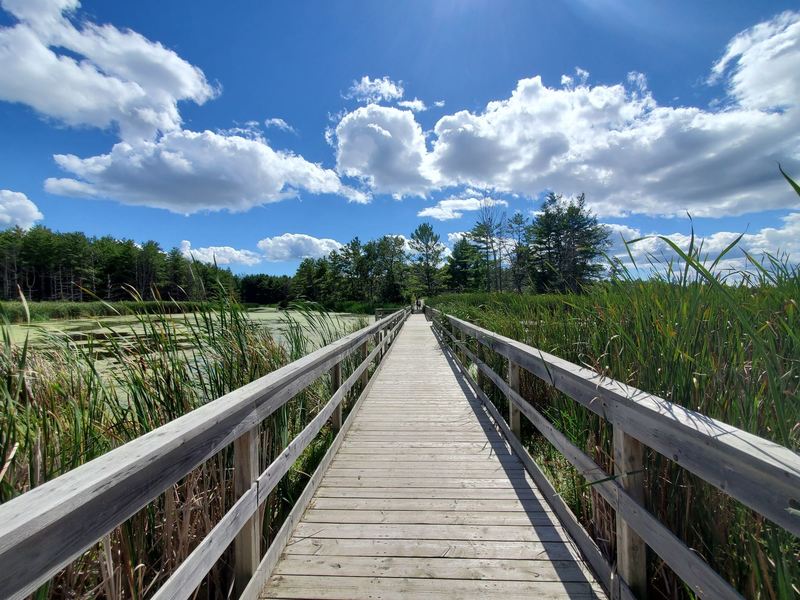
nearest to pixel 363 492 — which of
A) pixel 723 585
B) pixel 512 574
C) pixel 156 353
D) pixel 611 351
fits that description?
pixel 512 574

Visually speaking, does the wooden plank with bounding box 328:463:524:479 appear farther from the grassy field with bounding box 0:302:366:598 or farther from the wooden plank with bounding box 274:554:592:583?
the wooden plank with bounding box 274:554:592:583

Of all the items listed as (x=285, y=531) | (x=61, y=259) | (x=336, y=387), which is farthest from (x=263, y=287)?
(x=285, y=531)

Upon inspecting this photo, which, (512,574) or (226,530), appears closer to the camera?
(226,530)

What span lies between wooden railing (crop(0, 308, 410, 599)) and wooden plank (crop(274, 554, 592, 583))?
34 cm

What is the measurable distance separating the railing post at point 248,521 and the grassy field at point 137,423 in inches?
6.9

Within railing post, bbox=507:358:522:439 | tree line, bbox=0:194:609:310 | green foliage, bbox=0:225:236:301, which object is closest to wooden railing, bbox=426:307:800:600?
railing post, bbox=507:358:522:439

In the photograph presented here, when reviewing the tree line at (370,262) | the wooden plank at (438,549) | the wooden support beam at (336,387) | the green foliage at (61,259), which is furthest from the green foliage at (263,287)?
the wooden plank at (438,549)

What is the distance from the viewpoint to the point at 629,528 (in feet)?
4.42

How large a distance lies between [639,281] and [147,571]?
2.69 meters

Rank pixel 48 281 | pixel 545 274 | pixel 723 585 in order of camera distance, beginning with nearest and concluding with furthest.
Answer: pixel 723 585 → pixel 545 274 → pixel 48 281

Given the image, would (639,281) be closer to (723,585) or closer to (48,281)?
(723,585)

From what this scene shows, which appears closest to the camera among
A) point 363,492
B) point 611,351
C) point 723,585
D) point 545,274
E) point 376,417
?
point 723,585

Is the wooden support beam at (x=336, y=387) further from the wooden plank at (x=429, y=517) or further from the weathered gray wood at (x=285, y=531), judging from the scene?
the wooden plank at (x=429, y=517)

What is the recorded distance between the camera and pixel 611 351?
200 centimetres
